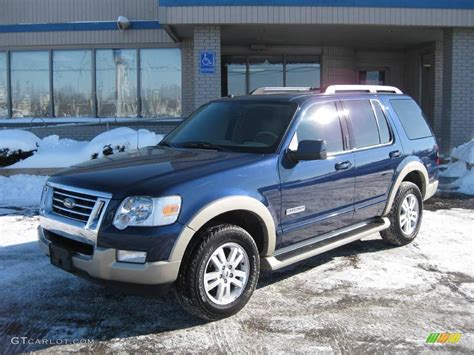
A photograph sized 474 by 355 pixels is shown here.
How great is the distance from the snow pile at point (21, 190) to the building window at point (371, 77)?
457 inches

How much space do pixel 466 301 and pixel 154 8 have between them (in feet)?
40.1

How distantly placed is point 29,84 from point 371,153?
12.7m

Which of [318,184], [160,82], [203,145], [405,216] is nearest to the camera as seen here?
[318,184]

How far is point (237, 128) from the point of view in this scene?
5113 mm

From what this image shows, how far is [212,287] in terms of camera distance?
4.07 meters

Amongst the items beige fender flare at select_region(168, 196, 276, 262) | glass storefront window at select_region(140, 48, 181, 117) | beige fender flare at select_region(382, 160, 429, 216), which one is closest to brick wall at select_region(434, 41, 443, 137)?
glass storefront window at select_region(140, 48, 181, 117)

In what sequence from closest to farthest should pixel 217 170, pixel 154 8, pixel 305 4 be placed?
pixel 217 170, pixel 305 4, pixel 154 8

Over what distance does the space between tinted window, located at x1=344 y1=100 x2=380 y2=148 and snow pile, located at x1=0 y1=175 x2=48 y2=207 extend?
5.58m

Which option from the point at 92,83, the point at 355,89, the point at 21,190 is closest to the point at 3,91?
the point at 92,83

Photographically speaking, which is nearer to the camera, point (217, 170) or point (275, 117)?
point (217, 170)

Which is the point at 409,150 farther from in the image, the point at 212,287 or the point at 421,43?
the point at 421,43

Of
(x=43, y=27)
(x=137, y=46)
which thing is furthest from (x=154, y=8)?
(x=43, y=27)

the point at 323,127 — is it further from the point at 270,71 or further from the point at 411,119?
the point at 270,71

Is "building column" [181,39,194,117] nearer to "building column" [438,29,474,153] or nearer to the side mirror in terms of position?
"building column" [438,29,474,153]
